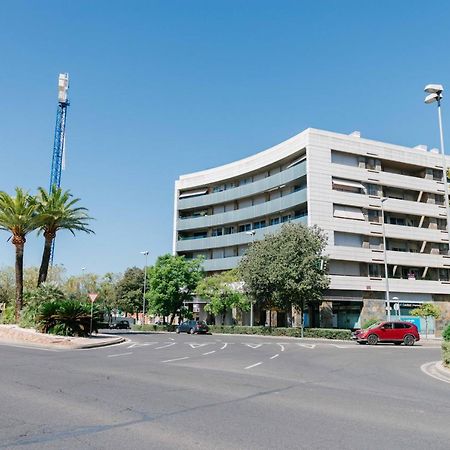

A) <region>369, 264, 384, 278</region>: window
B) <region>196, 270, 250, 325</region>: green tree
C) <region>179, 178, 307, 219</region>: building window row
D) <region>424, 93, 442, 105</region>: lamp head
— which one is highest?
<region>179, 178, 307, 219</region>: building window row

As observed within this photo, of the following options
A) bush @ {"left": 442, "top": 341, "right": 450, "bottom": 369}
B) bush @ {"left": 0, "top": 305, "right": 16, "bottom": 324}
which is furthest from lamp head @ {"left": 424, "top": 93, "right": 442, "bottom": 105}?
bush @ {"left": 0, "top": 305, "right": 16, "bottom": 324}

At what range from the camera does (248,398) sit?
9.15m

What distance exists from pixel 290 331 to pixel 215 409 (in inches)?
1358

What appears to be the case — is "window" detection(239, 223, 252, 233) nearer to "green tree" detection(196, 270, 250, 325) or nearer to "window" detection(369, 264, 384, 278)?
"green tree" detection(196, 270, 250, 325)

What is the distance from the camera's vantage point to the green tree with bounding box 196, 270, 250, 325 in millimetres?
50000

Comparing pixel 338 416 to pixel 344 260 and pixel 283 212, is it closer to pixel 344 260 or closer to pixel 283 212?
pixel 344 260

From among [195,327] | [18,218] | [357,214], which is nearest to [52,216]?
[18,218]

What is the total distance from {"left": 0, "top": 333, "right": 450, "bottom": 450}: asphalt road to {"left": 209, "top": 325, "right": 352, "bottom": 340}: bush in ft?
78.6

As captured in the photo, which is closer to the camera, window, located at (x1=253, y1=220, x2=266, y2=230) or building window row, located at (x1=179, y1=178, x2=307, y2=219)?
building window row, located at (x1=179, y1=178, x2=307, y2=219)

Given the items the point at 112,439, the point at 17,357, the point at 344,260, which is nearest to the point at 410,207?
the point at 344,260

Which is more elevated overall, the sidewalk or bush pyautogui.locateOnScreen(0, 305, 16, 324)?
bush pyautogui.locateOnScreen(0, 305, 16, 324)

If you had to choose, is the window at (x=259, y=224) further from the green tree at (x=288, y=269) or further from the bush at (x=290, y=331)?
the bush at (x=290, y=331)

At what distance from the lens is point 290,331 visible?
41.3 m

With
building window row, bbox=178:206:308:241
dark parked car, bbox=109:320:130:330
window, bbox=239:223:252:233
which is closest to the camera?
building window row, bbox=178:206:308:241
